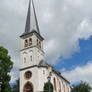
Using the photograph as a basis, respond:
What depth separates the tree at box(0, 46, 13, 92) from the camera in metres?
31.4

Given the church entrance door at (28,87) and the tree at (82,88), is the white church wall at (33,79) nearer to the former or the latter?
the church entrance door at (28,87)

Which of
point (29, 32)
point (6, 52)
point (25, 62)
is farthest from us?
point (29, 32)

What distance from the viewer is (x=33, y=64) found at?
45719 mm

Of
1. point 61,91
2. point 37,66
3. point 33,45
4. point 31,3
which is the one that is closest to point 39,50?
point 33,45

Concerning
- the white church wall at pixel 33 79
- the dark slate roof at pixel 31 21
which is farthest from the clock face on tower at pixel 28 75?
the dark slate roof at pixel 31 21

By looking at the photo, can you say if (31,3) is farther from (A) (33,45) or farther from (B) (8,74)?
(B) (8,74)

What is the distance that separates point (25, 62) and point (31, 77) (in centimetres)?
477

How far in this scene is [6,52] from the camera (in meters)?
33.8

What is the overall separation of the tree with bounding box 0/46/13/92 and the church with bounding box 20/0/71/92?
38.8 feet

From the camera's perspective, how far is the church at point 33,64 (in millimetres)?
43906

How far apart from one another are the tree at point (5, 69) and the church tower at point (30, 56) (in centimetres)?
1216

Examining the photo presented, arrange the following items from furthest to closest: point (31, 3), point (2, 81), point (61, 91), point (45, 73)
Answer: point (31, 3)
point (61, 91)
point (45, 73)
point (2, 81)

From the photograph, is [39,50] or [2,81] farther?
[39,50]

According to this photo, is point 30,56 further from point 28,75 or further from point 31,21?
point 31,21
